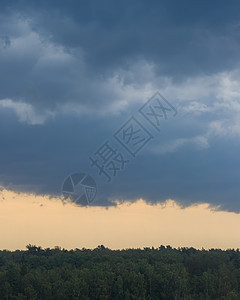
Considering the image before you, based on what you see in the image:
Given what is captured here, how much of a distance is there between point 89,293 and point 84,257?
2536cm

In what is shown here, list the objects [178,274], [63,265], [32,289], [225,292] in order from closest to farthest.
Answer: [32,289] < [225,292] < [178,274] < [63,265]

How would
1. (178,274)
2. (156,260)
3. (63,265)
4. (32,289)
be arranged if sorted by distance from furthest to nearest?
1. (156,260)
2. (63,265)
3. (178,274)
4. (32,289)

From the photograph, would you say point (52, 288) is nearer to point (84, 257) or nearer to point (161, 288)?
point (161, 288)

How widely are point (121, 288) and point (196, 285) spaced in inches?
581

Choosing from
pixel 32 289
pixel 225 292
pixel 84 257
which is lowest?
pixel 225 292

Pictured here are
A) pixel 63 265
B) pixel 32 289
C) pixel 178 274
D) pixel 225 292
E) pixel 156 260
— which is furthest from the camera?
pixel 156 260

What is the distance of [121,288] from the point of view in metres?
70.8

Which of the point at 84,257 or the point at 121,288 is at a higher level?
the point at 84,257

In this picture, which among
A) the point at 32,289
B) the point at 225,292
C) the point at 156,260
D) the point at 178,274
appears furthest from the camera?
the point at 156,260

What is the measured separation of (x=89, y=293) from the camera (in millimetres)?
70125

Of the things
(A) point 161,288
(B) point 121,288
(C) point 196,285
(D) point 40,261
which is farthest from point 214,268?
(D) point 40,261

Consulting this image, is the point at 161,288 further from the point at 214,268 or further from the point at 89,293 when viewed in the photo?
the point at 214,268

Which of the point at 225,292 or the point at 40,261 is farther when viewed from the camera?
the point at 40,261

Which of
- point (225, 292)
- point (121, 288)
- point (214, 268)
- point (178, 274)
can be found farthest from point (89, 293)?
point (214, 268)
